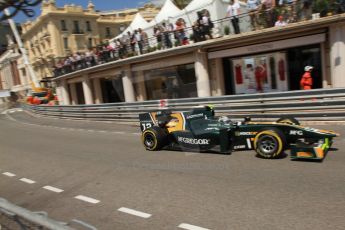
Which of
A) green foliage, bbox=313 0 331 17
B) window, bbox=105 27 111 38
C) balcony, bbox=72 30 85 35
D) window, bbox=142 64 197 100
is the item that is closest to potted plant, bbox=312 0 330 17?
green foliage, bbox=313 0 331 17

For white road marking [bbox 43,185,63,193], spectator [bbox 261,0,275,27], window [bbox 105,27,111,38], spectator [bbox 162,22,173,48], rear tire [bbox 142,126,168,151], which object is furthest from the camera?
window [bbox 105,27,111,38]

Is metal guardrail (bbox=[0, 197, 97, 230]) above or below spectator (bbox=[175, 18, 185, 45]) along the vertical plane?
below

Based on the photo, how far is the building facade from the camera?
63.3 meters

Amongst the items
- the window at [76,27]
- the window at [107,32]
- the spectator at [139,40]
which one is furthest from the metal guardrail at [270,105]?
the window at [107,32]

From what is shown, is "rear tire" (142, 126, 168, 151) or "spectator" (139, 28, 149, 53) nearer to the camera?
"rear tire" (142, 126, 168, 151)

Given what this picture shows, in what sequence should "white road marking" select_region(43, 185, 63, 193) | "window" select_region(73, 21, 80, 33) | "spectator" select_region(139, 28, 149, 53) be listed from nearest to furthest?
"white road marking" select_region(43, 185, 63, 193) < "spectator" select_region(139, 28, 149, 53) < "window" select_region(73, 21, 80, 33)

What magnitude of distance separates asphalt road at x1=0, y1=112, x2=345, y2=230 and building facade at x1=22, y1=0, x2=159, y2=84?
53.6m

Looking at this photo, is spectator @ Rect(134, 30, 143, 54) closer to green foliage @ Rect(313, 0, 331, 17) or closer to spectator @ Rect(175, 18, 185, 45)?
spectator @ Rect(175, 18, 185, 45)

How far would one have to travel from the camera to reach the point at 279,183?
5863 mm

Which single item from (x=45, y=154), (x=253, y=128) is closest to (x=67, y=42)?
(x=45, y=154)

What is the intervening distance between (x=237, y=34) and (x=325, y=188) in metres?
11.3

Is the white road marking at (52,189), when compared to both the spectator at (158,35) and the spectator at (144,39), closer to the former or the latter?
the spectator at (158,35)

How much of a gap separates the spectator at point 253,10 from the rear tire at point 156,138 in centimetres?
808

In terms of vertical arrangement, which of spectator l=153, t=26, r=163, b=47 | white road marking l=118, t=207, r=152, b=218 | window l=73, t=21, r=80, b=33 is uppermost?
window l=73, t=21, r=80, b=33
